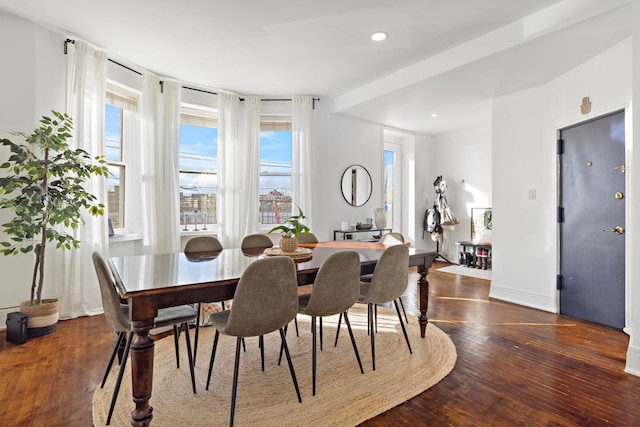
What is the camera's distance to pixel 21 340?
8.83ft

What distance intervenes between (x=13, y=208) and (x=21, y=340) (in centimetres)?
106

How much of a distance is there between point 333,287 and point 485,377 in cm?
118

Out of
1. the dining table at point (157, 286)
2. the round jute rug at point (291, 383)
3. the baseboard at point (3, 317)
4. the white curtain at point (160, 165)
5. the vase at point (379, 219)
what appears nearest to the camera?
the dining table at point (157, 286)

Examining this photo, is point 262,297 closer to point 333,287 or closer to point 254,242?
point 333,287

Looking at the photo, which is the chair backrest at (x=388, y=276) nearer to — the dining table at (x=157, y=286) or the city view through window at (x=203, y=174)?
the dining table at (x=157, y=286)

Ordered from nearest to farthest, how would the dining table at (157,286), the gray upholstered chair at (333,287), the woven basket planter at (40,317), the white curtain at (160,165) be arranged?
the dining table at (157,286) < the gray upholstered chair at (333,287) < the woven basket planter at (40,317) < the white curtain at (160,165)

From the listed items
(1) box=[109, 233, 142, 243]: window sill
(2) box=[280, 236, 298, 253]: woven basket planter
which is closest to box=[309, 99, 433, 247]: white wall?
(1) box=[109, 233, 142, 243]: window sill

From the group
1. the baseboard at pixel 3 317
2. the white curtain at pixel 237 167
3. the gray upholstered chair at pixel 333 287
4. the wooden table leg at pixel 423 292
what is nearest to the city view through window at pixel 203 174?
the white curtain at pixel 237 167

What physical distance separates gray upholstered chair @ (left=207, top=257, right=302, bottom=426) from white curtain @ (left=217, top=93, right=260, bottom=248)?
120 inches

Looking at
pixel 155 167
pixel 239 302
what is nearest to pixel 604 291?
pixel 239 302

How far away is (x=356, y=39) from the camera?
3285 millimetres

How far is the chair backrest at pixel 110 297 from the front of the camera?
1707mm

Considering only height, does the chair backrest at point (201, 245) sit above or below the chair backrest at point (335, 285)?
above

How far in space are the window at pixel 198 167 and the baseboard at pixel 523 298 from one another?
3.88 meters
